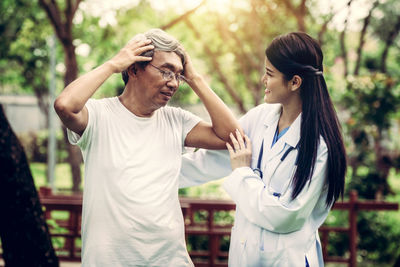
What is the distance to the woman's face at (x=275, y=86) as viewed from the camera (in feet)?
7.78

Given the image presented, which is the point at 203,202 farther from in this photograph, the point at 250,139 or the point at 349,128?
the point at 349,128

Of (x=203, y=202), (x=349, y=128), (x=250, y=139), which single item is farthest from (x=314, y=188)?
(x=349, y=128)

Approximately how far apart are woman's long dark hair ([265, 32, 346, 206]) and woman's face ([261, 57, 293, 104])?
3 cm

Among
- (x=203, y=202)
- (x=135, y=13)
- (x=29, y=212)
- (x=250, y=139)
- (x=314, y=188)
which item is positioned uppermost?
(x=135, y=13)

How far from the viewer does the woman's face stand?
2371 millimetres

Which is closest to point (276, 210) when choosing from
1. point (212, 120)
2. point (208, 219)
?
point (212, 120)

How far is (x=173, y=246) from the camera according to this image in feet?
7.64

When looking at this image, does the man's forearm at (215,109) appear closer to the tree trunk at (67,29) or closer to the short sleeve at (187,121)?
the short sleeve at (187,121)

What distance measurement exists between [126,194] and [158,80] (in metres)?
0.58

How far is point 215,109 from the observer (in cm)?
254

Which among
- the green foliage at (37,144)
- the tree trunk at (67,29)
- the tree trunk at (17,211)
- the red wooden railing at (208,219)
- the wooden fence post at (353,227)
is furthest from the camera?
Result: the green foliage at (37,144)

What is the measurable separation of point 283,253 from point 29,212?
1.78 meters

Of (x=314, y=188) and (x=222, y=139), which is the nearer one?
(x=314, y=188)

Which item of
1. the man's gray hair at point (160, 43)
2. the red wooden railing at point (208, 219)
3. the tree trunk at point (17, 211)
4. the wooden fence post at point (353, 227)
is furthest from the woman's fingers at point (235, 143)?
the wooden fence post at point (353, 227)
